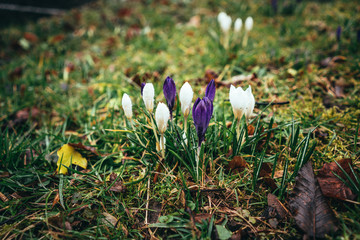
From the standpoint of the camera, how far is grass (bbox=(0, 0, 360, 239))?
1288 mm

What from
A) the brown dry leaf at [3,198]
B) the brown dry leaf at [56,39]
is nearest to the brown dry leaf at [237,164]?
the brown dry leaf at [3,198]

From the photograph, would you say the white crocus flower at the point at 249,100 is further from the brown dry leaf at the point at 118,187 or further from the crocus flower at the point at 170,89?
the brown dry leaf at the point at 118,187

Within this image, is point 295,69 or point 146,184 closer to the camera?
point 146,184

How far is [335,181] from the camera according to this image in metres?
1.24

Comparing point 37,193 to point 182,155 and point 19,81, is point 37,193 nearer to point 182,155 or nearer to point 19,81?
point 182,155

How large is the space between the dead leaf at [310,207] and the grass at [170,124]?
6 cm

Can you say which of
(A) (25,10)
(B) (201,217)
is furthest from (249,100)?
(A) (25,10)

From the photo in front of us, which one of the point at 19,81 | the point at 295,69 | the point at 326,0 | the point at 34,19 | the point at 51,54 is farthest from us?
the point at 34,19

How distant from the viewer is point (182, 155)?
4.85ft

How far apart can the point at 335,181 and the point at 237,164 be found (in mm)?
536

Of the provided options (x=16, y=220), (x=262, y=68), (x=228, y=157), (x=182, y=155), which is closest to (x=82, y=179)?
(x=16, y=220)

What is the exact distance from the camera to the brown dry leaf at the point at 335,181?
1.19m

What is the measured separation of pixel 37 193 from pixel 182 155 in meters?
0.97

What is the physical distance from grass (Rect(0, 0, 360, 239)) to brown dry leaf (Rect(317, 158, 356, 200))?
6cm
